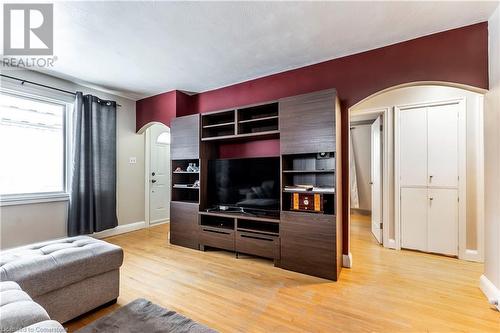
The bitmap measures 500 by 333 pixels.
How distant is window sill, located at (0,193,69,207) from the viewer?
2912mm

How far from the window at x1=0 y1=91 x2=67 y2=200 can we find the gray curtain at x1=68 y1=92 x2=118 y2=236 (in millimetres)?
232

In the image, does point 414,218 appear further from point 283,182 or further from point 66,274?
point 66,274

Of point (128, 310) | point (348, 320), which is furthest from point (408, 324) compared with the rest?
point (128, 310)

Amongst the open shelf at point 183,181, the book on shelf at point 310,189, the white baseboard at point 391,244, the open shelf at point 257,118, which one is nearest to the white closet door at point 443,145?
the white baseboard at point 391,244

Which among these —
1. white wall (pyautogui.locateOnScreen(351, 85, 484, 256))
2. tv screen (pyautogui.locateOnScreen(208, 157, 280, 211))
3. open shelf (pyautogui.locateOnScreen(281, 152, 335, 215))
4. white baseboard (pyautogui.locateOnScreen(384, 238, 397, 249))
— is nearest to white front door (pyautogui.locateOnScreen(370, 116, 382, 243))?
white baseboard (pyautogui.locateOnScreen(384, 238, 397, 249))

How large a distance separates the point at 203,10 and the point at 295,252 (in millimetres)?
2537

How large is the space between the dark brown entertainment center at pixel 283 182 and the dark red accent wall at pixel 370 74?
25cm

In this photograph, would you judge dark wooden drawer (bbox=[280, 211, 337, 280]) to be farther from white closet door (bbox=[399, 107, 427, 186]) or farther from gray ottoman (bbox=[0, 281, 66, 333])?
gray ottoman (bbox=[0, 281, 66, 333])

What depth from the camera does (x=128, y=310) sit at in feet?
6.08

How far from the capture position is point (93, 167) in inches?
145

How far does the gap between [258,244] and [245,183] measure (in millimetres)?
829

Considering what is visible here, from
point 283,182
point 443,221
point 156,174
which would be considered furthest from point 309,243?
point 156,174

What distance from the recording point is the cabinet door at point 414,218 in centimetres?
317

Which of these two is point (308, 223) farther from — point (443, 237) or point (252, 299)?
point (443, 237)
